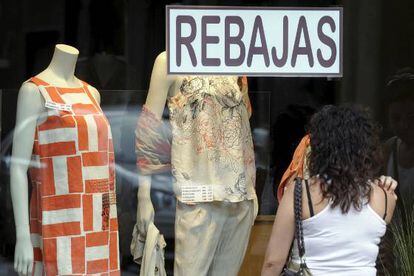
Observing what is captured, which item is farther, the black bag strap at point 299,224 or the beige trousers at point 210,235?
the beige trousers at point 210,235

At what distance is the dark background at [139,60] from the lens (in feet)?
13.7

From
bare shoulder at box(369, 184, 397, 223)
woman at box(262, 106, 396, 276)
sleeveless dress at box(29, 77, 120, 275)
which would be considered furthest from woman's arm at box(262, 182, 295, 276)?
sleeveless dress at box(29, 77, 120, 275)

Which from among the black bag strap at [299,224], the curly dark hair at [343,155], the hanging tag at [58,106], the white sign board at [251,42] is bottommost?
the black bag strap at [299,224]

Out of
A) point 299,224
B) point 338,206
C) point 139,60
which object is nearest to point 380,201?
point 338,206

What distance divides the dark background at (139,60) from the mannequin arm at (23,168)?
641mm

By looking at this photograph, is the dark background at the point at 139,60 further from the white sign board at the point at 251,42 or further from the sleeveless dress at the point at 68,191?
the sleeveless dress at the point at 68,191

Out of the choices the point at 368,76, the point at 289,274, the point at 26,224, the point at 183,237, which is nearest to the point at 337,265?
the point at 289,274

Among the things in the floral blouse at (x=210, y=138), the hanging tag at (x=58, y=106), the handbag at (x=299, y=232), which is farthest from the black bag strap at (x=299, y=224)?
the hanging tag at (x=58, y=106)

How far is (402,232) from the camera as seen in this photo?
422cm

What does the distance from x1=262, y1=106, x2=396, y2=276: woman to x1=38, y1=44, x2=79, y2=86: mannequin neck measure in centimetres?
118

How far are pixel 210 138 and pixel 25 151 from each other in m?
0.75

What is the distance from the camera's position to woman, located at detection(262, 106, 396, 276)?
275cm

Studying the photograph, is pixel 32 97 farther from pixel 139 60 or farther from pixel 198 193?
pixel 139 60

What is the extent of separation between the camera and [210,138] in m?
3.67
